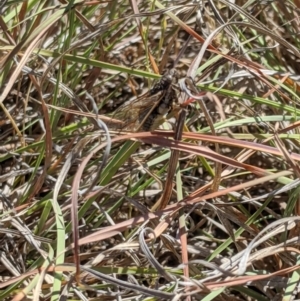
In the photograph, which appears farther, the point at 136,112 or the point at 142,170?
the point at 142,170

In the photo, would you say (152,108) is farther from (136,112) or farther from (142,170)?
(142,170)

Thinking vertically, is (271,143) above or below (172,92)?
below

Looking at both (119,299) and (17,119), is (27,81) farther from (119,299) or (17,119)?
(119,299)

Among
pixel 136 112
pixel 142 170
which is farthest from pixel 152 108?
pixel 142 170

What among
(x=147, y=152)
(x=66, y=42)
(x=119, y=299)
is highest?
(x=66, y=42)

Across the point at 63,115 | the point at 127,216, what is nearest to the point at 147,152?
the point at 127,216
